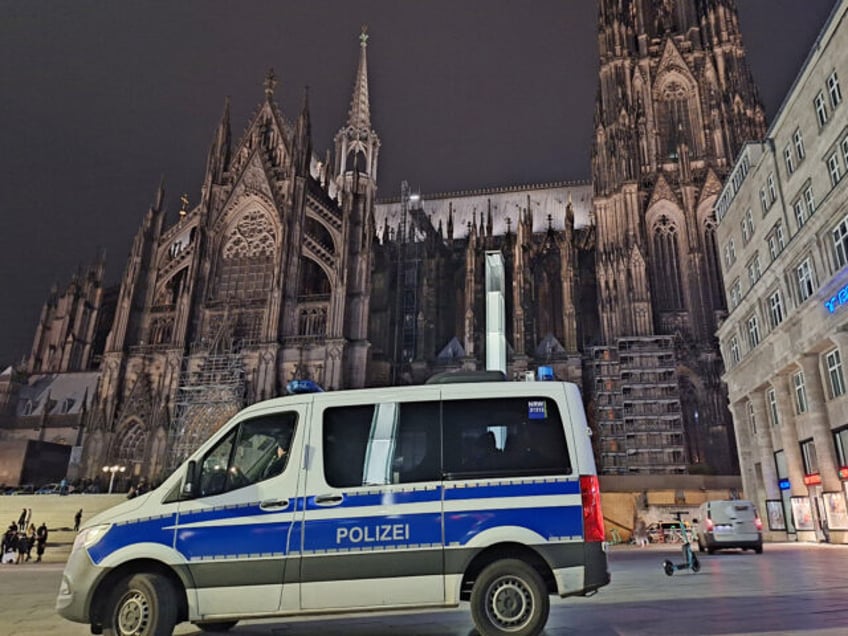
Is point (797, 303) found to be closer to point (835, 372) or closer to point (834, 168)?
point (835, 372)

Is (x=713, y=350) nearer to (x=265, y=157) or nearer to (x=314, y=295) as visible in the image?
(x=314, y=295)

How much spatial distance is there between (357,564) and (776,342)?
22109 millimetres

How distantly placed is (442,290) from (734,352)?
23.5m

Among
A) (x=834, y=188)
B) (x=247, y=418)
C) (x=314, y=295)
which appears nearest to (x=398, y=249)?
(x=314, y=295)

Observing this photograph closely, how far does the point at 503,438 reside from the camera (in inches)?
210

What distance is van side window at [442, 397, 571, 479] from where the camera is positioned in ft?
17.0

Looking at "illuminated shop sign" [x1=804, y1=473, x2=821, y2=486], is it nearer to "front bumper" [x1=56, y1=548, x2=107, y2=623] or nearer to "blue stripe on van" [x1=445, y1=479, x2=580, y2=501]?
"blue stripe on van" [x1=445, y1=479, x2=580, y2=501]

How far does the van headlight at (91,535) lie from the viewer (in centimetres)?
515

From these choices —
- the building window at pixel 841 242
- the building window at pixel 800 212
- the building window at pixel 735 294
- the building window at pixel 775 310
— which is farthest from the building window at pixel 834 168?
the building window at pixel 735 294

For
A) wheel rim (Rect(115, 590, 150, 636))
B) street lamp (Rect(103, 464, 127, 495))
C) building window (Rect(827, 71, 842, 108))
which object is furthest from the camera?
street lamp (Rect(103, 464, 127, 495))

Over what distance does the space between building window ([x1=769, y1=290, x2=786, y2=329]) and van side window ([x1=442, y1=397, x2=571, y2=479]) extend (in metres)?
20.8

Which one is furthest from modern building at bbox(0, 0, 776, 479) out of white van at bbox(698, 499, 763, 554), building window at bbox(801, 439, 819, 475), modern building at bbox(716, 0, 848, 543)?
white van at bbox(698, 499, 763, 554)

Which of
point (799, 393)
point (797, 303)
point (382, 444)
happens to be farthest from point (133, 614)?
point (799, 393)

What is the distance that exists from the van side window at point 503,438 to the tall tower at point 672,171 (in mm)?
33474
